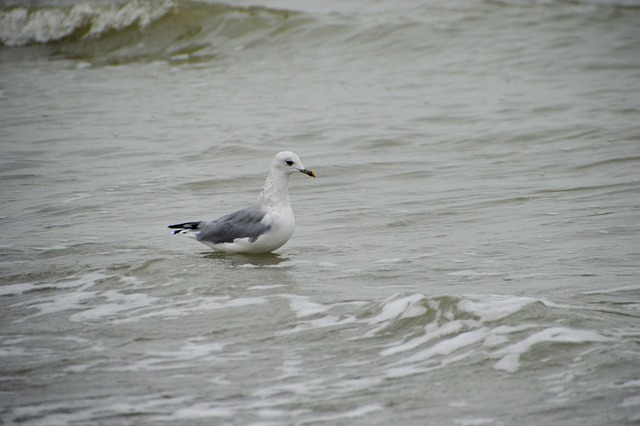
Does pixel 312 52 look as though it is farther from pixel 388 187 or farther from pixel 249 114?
pixel 388 187

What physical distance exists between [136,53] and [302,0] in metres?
4.12

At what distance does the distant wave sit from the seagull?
11446mm

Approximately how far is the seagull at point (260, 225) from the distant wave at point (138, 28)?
11446 millimetres

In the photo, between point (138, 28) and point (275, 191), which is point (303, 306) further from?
point (138, 28)

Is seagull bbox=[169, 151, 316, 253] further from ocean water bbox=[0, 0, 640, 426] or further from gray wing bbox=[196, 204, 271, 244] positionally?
ocean water bbox=[0, 0, 640, 426]

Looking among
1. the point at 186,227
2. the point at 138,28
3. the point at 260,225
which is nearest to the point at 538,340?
the point at 260,225

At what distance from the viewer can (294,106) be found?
1336cm

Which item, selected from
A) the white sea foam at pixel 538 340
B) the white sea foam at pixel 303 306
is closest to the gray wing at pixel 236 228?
the white sea foam at pixel 303 306

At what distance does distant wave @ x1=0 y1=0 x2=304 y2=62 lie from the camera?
18.6 meters

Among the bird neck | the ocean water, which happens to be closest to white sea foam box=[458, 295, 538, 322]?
the ocean water

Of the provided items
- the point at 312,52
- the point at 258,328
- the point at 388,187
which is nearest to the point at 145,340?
the point at 258,328

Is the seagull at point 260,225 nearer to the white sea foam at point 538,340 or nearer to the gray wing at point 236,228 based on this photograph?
the gray wing at point 236,228

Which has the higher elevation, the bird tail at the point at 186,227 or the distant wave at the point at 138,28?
the distant wave at the point at 138,28

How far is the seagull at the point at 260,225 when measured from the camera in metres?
6.68
